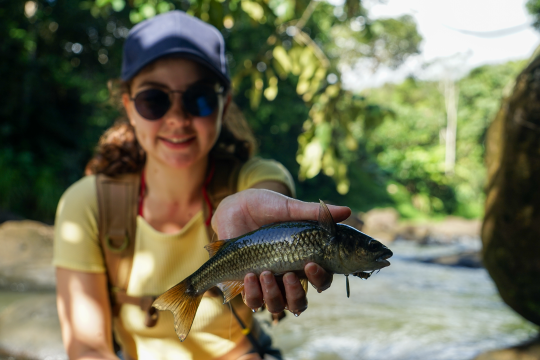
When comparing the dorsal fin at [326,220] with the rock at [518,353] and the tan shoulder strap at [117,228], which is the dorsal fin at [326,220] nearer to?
the tan shoulder strap at [117,228]

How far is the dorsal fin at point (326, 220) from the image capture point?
50.6 inches

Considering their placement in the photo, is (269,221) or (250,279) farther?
(269,221)

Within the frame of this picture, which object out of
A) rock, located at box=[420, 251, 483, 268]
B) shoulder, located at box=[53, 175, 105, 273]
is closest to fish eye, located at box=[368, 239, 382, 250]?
shoulder, located at box=[53, 175, 105, 273]

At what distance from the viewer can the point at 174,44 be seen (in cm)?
206

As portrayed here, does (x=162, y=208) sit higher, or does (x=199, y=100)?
(x=199, y=100)

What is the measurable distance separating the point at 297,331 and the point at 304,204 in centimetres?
469

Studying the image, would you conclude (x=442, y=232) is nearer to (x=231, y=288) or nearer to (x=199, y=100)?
(x=199, y=100)

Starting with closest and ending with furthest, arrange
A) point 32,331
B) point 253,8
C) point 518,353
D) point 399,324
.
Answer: point 253,8
point 32,331
point 518,353
point 399,324

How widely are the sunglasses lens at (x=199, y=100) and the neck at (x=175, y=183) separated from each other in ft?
1.08

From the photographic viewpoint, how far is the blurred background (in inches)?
154

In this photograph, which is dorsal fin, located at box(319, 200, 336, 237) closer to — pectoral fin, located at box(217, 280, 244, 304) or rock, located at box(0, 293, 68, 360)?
pectoral fin, located at box(217, 280, 244, 304)

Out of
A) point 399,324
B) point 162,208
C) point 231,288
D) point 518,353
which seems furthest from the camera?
point 399,324

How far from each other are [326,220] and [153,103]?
1.08 m

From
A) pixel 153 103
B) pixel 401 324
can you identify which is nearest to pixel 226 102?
pixel 153 103
